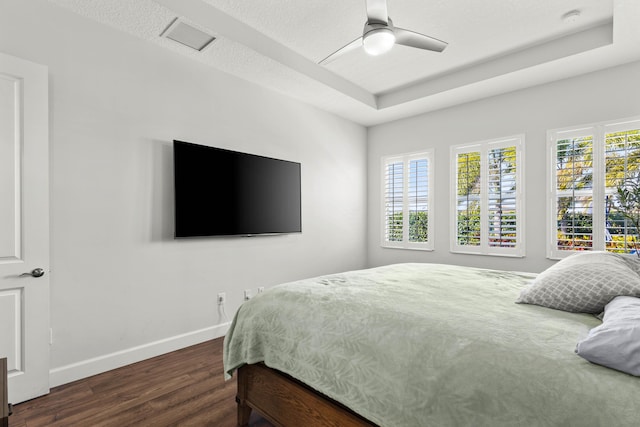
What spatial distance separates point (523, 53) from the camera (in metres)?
3.33

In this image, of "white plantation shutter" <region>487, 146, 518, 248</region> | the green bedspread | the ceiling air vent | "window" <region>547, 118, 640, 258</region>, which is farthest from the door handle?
"window" <region>547, 118, 640, 258</region>

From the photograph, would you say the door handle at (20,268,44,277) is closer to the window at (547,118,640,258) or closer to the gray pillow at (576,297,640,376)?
the gray pillow at (576,297,640,376)

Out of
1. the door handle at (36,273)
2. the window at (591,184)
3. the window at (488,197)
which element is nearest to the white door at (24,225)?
the door handle at (36,273)

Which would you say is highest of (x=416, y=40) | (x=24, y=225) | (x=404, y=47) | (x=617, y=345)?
(x=404, y=47)

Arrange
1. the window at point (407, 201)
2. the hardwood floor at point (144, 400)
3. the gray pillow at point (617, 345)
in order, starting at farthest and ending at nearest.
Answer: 1. the window at point (407, 201)
2. the hardwood floor at point (144, 400)
3. the gray pillow at point (617, 345)

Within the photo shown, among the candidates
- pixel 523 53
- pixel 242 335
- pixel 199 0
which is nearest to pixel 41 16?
pixel 199 0

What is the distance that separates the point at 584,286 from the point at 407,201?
3.38 meters

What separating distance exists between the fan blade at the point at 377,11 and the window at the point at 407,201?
262 centimetres

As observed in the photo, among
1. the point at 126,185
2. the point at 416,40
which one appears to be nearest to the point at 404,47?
the point at 416,40

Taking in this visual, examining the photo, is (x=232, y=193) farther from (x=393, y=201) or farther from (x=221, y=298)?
(x=393, y=201)

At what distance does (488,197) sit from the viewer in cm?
404

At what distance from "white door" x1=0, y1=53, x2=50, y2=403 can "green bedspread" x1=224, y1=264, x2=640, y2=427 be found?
54.4 inches

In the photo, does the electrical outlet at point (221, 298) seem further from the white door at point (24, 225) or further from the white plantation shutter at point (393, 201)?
the white plantation shutter at point (393, 201)

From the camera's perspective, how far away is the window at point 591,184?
3.22 meters
